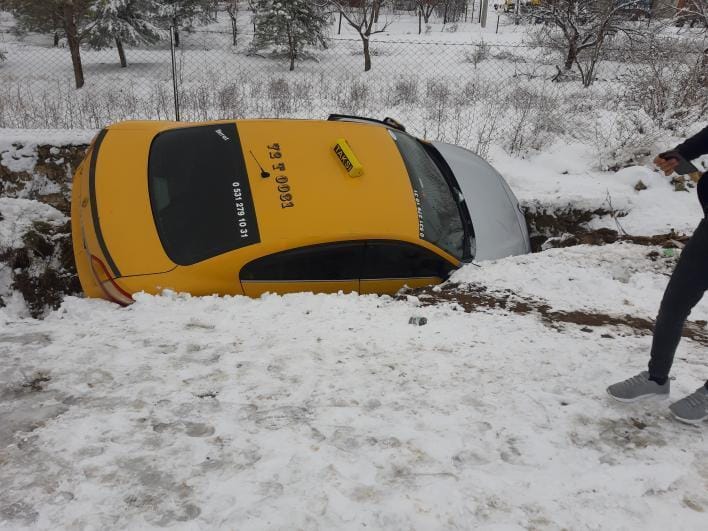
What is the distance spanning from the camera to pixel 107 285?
3.14 meters

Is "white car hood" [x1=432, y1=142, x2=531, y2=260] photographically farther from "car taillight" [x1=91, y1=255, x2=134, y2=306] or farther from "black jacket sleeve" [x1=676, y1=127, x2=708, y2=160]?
"car taillight" [x1=91, y1=255, x2=134, y2=306]

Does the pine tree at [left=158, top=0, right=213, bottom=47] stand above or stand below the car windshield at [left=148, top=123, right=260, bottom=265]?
above

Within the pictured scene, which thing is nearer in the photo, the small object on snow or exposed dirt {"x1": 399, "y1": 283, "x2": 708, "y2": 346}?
exposed dirt {"x1": 399, "y1": 283, "x2": 708, "y2": 346}

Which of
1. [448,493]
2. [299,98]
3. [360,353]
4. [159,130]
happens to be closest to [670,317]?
[448,493]

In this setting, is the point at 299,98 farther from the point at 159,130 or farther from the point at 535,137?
the point at 159,130

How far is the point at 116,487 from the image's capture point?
1.76m

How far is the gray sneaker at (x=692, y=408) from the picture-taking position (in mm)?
2180

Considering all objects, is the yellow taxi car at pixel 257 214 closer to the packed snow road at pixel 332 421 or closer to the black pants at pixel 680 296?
the packed snow road at pixel 332 421

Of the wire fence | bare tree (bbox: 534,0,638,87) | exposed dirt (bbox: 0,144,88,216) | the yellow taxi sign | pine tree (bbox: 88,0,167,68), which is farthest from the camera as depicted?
pine tree (bbox: 88,0,167,68)

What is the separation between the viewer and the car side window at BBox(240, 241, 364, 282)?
3.26 meters

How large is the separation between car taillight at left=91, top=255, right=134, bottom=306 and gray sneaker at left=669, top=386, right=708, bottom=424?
3146 mm

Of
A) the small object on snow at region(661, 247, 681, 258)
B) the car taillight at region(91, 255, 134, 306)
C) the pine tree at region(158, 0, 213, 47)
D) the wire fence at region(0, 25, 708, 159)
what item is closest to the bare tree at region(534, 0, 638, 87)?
the wire fence at region(0, 25, 708, 159)

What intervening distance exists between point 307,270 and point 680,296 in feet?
7.14

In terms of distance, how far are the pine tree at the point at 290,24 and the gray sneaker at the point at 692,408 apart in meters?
24.0
